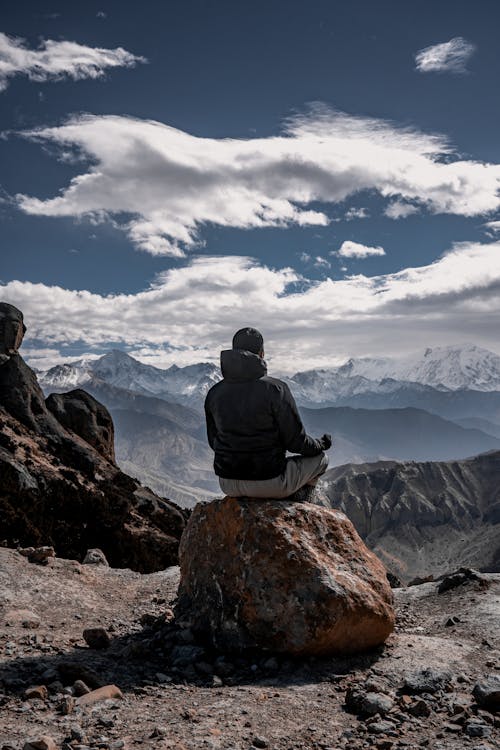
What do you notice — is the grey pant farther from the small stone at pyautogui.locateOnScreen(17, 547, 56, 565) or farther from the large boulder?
the small stone at pyautogui.locateOnScreen(17, 547, 56, 565)

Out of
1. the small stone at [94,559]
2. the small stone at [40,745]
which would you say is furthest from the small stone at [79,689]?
the small stone at [94,559]

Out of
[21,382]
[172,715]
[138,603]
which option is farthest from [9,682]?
[21,382]

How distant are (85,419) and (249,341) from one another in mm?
42214

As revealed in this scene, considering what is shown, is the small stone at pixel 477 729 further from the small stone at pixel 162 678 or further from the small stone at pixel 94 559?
the small stone at pixel 94 559

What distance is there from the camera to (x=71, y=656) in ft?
32.0

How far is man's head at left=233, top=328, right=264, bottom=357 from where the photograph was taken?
11.3 metres

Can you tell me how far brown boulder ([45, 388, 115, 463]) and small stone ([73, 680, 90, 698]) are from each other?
42.1 meters

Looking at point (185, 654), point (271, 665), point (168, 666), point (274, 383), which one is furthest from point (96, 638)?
point (274, 383)

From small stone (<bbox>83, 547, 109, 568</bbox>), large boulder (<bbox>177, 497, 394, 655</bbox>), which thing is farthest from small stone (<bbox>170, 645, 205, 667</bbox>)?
small stone (<bbox>83, 547, 109, 568</bbox>)

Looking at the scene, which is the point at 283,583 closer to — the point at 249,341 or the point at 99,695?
the point at 99,695

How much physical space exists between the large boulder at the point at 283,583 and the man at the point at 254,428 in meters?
0.50

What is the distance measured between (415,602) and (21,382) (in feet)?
123

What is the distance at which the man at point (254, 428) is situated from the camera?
421 inches

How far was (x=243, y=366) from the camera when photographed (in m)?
10.9
